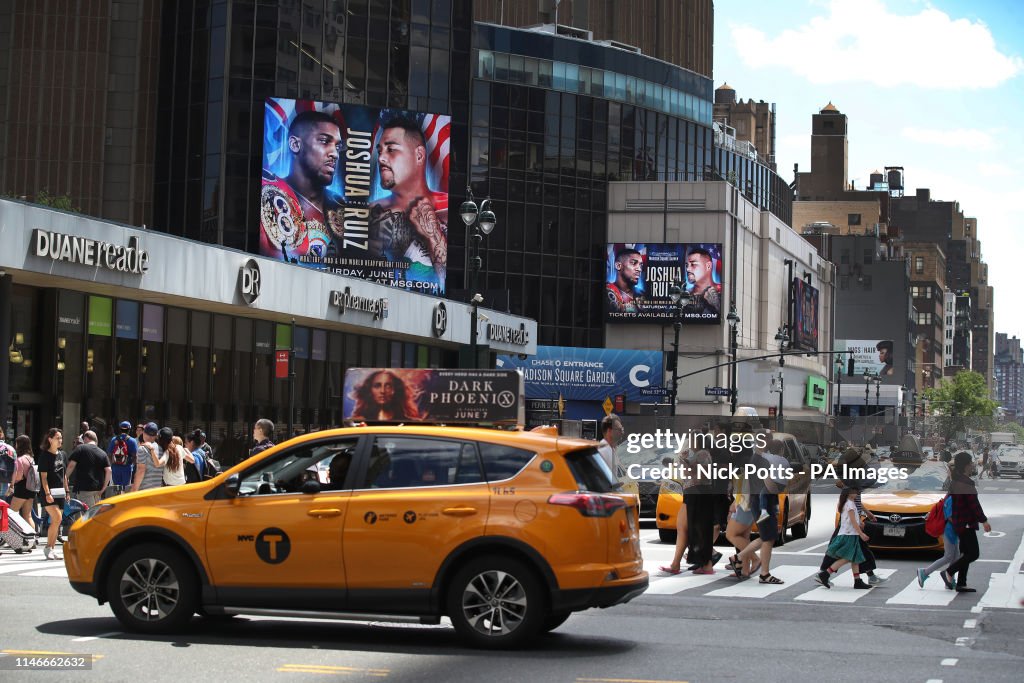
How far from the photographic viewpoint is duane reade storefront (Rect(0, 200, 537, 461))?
28.5 metres

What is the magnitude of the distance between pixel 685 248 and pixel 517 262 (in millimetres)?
9874

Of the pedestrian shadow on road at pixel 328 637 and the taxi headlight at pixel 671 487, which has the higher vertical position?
the taxi headlight at pixel 671 487

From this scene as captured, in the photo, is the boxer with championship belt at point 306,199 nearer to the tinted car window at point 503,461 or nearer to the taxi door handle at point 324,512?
the taxi door handle at point 324,512

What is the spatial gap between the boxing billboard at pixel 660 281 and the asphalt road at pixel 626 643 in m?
64.8

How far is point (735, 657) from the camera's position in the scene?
1130 centimetres

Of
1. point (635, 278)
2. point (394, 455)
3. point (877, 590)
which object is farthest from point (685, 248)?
point (394, 455)

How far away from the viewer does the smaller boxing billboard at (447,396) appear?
2123 centimetres

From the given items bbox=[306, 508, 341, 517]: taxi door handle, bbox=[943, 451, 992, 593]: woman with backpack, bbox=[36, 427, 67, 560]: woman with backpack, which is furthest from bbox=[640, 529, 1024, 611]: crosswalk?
bbox=[36, 427, 67, 560]: woman with backpack

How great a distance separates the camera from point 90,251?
93.4 feet

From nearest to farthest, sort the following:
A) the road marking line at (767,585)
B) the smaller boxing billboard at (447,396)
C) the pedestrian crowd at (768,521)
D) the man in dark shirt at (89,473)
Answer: the road marking line at (767,585) → the pedestrian crowd at (768,521) → the man in dark shirt at (89,473) → the smaller boxing billboard at (447,396)

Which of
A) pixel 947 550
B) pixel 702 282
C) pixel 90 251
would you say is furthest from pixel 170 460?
pixel 702 282

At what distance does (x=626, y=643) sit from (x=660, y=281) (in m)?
70.8

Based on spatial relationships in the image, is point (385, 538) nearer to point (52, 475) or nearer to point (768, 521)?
point (768, 521)

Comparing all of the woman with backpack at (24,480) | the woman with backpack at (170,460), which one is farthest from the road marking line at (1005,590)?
the woman with backpack at (24,480)
